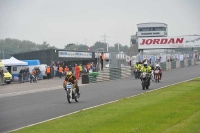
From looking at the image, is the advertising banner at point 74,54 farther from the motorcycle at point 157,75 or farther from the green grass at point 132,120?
the green grass at point 132,120

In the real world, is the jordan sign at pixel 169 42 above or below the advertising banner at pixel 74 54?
above

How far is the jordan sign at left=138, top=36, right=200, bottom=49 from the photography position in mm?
76812

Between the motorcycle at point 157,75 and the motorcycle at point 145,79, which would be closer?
the motorcycle at point 145,79

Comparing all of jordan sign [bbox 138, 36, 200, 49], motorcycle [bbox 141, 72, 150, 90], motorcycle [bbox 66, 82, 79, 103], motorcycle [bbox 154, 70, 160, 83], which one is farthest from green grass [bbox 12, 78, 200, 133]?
jordan sign [bbox 138, 36, 200, 49]

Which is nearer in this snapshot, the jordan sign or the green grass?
the green grass

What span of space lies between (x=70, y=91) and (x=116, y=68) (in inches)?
933

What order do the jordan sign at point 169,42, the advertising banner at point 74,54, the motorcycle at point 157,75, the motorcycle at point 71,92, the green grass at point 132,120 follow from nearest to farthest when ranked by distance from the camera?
the green grass at point 132,120, the motorcycle at point 71,92, the motorcycle at point 157,75, the advertising banner at point 74,54, the jordan sign at point 169,42

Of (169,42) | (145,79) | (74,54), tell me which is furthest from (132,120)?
(169,42)

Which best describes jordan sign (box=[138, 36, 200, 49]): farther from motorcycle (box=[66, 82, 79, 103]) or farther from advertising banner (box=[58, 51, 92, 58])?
motorcycle (box=[66, 82, 79, 103])

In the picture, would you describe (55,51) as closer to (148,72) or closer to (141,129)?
(148,72)

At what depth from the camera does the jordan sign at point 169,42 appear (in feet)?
252

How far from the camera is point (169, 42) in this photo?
7925 cm

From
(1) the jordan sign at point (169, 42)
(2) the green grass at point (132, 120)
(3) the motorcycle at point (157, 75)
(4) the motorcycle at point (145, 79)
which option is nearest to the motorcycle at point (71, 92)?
(2) the green grass at point (132, 120)

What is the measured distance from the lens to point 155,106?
52.6ft
